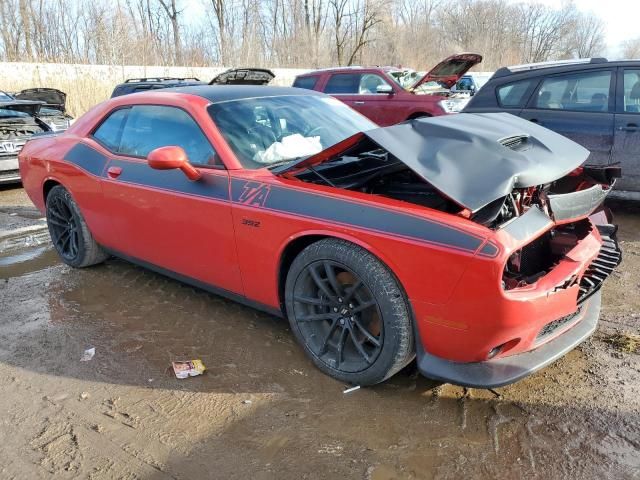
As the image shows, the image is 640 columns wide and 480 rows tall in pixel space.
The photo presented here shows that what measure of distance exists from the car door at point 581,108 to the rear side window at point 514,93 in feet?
0.38

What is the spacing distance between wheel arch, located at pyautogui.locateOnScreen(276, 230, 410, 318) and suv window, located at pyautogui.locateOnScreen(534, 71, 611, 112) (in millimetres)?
4003

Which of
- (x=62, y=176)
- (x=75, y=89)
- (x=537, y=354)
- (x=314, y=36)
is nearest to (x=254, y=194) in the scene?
(x=537, y=354)

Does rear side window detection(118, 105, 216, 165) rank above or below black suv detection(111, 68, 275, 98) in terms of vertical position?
below

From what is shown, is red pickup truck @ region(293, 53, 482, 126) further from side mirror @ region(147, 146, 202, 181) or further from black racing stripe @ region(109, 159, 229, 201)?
side mirror @ region(147, 146, 202, 181)

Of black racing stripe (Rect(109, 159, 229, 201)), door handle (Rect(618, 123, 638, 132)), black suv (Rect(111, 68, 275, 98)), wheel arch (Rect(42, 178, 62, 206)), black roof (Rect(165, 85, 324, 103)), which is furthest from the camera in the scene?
black suv (Rect(111, 68, 275, 98))

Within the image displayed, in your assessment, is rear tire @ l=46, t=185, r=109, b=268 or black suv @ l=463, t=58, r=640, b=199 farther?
black suv @ l=463, t=58, r=640, b=199

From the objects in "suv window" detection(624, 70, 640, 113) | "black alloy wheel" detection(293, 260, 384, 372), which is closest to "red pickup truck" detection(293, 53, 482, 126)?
"suv window" detection(624, 70, 640, 113)

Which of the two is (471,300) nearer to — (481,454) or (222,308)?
(481,454)

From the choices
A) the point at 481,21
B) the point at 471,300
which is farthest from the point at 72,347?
the point at 481,21

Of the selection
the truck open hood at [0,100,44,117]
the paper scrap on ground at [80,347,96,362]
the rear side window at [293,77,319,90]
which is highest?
the rear side window at [293,77,319,90]

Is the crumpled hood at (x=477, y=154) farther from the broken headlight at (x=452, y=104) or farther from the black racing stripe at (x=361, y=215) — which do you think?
the broken headlight at (x=452, y=104)

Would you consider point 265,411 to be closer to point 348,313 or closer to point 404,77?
point 348,313

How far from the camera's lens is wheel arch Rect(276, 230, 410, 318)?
7.89ft

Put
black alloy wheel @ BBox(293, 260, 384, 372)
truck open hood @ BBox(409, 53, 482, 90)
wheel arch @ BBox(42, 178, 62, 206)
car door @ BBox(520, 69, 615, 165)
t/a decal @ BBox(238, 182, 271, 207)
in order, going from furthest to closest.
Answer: truck open hood @ BBox(409, 53, 482, 90) < car door @ BBox(520, 69, 615, 165) < wheel arch @ BBox(42, 178, 62, 206) < t/a decal @ BBox(238, 182, 271, 207) < black alloy wheel @ BBox(293, 260, 384, 372)
